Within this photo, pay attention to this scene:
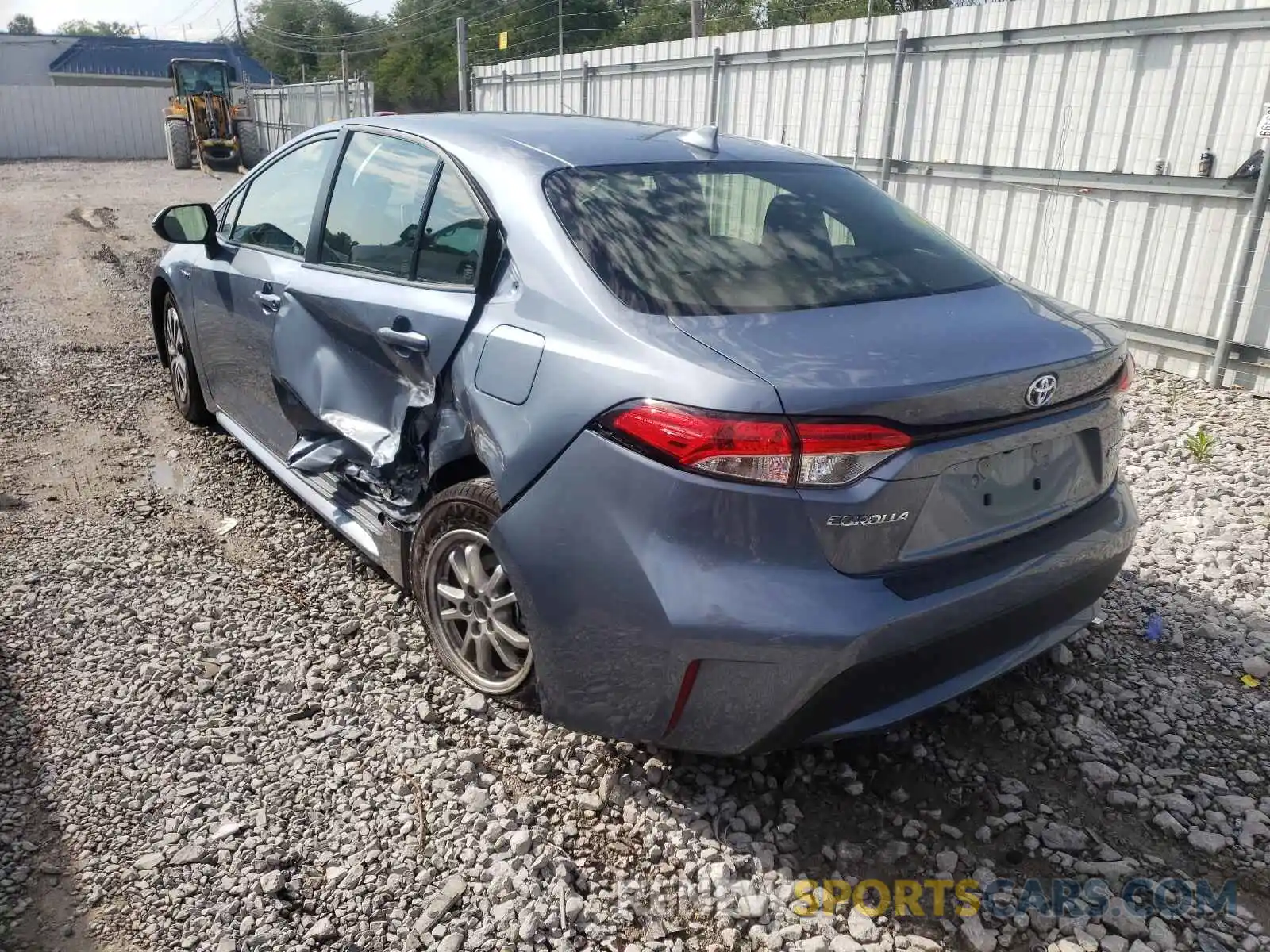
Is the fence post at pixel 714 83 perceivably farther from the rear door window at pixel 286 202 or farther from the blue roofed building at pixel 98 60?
the blue roofed building at pixel 98 60

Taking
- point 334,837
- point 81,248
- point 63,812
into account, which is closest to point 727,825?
point 334,837

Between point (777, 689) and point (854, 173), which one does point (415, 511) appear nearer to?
point (777, 689)

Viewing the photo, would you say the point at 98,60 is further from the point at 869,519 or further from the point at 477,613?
the point at 869,519

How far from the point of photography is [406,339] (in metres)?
3.01

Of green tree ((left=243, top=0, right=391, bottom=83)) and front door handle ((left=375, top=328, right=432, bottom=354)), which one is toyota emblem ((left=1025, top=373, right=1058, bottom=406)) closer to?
front door handle ((left=375, top=328, right=432, bottom=354))

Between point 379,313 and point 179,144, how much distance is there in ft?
84.3

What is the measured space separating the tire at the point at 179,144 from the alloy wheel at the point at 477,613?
26051 millimetres

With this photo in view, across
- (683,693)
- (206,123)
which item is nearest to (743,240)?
(683,693)

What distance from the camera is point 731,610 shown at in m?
2.15

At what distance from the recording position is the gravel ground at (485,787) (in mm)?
2301

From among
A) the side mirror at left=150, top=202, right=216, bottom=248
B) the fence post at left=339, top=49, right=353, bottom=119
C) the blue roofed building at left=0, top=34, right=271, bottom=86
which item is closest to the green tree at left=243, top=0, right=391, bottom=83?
the blue roofed building at left=0, top=34, right=271, bottom=86

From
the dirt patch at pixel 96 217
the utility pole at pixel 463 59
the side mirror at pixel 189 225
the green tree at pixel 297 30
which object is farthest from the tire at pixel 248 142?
the green tree at pixel 297 30

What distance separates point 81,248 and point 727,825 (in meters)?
13.2

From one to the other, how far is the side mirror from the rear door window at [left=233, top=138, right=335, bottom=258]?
0.11 metres
